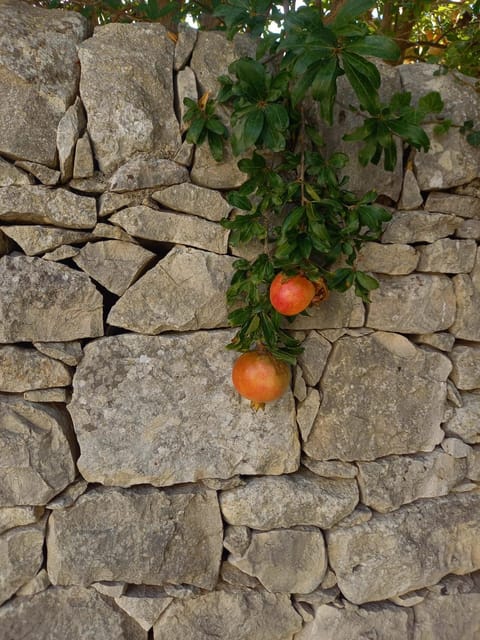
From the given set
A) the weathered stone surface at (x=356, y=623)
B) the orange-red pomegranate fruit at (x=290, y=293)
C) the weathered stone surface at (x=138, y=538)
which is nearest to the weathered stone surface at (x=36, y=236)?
the orange-red pomegranate fruit at (x=290, y=293)

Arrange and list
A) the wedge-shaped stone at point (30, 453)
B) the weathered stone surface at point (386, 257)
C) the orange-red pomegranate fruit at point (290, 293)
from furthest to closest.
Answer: the weathered stone surface at point (386, 257) < the wedge-shaped stone at point (30, 453) < the orange-red pomegranate fruit at point (290, 293)

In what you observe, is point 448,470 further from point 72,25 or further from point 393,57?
point 72,25

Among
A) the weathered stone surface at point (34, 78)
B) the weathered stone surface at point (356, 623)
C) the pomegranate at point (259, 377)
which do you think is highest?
the weathered stone surface at point (34, 78)

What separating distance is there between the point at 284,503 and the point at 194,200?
3.37 feet

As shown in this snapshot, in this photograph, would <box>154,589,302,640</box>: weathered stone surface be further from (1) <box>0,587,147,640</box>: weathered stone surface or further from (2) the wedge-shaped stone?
(2) the wedge-shaped stone

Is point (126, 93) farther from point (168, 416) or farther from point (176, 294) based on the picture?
point (168, 416)

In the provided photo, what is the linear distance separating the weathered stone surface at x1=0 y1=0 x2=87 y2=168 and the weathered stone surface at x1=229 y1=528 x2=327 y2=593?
4.53ft

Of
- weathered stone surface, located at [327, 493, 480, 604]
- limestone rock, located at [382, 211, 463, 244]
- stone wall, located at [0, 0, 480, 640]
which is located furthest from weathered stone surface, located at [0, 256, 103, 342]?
weathered stone surface, located at [327, 493, 480, 604]

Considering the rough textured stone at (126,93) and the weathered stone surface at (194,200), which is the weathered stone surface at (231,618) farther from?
the rough textured stone at (126,93)

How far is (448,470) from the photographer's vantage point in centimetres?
171

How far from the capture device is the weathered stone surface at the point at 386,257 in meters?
1.55

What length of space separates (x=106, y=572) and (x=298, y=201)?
132 cm

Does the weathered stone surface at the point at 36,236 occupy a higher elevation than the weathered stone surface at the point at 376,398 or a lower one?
higher

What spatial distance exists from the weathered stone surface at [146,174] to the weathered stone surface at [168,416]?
1.51 feet
